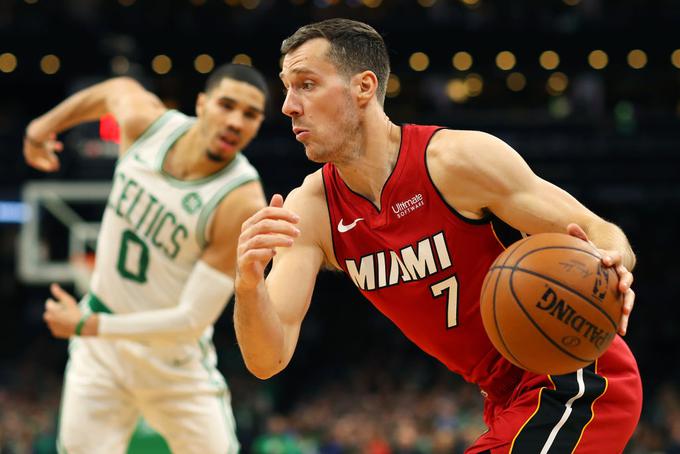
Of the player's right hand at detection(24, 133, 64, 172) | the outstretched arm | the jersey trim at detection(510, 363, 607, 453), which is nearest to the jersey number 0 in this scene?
the outstretched arm

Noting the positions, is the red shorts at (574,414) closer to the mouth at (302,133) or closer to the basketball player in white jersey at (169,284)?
the mouth at (302,133)

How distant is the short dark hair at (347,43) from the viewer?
12.4ft

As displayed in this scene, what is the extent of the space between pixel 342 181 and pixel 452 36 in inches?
659

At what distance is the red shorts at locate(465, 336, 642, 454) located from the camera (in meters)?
3.70

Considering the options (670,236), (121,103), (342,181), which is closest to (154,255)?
(121,103)

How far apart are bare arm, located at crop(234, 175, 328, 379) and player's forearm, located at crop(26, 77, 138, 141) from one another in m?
2.52

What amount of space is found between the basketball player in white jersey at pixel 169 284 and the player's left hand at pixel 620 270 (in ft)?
8.62

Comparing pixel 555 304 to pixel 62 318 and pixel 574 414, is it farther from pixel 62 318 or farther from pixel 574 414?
pixel 62 318

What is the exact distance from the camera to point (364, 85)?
3.84m

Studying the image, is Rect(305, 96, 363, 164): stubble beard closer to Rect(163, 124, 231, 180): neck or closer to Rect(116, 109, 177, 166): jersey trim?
Rect(163, 124, 231, 180): neck

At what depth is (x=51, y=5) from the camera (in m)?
20.0

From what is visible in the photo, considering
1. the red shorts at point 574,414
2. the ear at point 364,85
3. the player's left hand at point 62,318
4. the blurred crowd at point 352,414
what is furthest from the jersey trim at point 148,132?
the blurred crowd at point 352,414

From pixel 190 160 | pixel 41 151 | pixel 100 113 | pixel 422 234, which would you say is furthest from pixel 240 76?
pixel 422 234

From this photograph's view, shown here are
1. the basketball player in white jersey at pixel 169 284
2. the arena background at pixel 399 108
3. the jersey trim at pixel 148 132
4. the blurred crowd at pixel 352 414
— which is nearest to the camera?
the basketball player in white jersey at pixel 169 284
